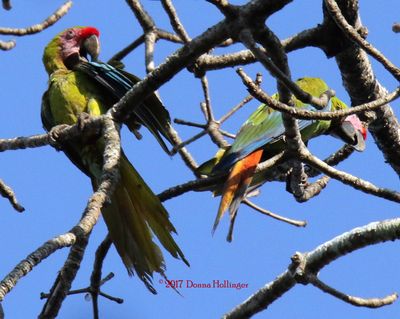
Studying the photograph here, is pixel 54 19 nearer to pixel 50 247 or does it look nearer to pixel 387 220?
pixel 50 247

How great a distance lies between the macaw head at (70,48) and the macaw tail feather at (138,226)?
1033 mm

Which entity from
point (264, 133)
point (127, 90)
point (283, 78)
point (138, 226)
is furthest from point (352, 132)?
point (283, 78)

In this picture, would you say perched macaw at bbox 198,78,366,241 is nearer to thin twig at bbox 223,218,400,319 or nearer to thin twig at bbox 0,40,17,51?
thin twig at bbox 223,218,400,319

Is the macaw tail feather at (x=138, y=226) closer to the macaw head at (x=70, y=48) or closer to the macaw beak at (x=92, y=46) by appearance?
the macaw head at (x=70, y=48)

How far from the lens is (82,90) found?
416 cm

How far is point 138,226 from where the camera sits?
143 inches

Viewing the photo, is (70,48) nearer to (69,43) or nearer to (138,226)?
(69,43)

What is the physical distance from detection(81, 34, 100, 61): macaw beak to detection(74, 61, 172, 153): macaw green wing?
13.7 inches

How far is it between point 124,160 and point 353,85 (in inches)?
51.6

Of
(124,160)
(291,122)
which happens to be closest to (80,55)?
(124,160)

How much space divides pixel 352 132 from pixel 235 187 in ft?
2.85

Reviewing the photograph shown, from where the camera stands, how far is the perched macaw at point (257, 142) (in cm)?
384

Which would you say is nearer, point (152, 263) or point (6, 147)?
point (6, 147)

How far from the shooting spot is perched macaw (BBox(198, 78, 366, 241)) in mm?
3838
